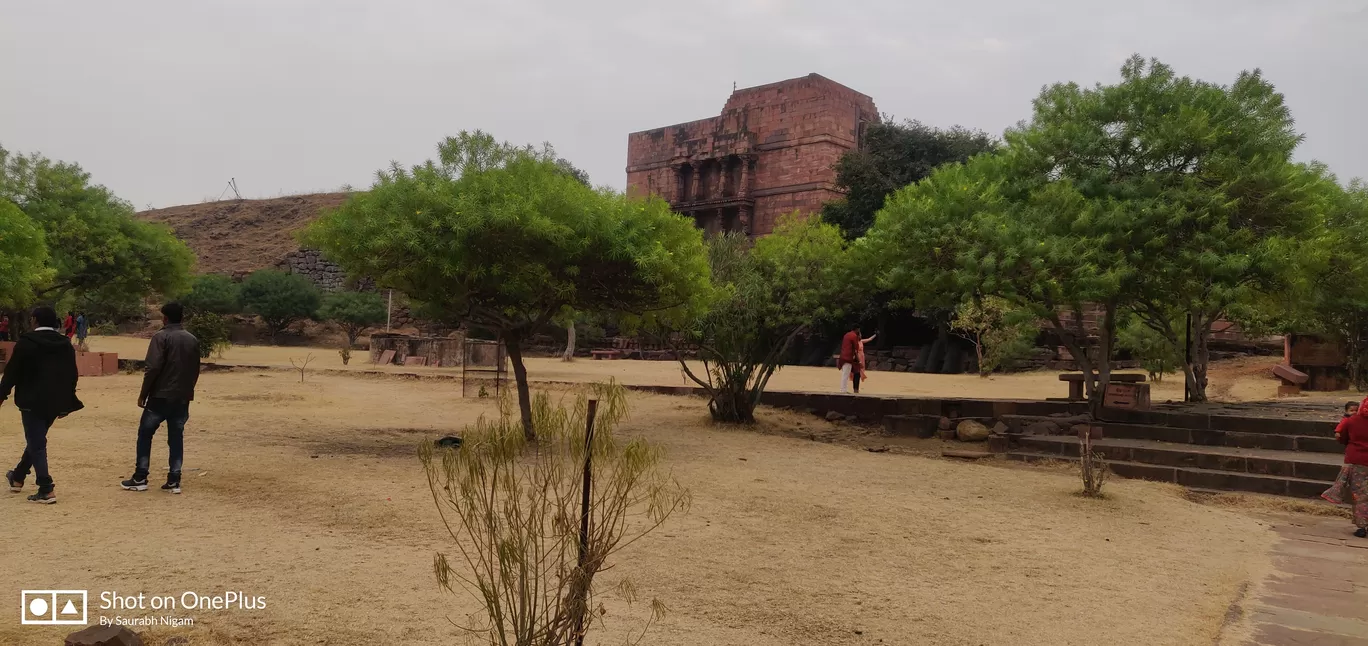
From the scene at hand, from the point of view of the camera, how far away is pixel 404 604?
157 inches

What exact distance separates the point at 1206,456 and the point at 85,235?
23.2 m

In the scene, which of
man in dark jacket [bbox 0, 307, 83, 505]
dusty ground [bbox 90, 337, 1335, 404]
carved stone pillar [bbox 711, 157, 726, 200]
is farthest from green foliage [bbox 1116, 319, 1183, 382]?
carved stone pillar [bbox 711, 157, 726, 200]

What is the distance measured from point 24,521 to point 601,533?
4.58m

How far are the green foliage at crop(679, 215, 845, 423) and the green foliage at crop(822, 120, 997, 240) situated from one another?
1937 cm

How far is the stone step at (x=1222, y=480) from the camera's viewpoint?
8234 millimetres

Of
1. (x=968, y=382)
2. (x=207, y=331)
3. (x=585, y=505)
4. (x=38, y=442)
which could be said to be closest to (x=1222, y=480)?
(x=585, y=505)

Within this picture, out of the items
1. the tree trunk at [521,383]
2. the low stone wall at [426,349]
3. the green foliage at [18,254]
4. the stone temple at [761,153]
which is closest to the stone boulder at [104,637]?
the tree trunk at [521,383]

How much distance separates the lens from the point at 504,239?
29.0 ft

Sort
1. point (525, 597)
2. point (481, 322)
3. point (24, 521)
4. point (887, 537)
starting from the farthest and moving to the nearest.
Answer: point (481, 322)
point (887, 537)
point (24, 521)
point (525, 597)

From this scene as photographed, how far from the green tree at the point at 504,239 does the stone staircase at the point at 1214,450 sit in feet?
16.9

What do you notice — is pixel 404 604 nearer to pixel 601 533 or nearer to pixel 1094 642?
pixel 601 533

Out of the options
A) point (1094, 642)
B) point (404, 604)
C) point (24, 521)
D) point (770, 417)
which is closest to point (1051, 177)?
point (770, 417)

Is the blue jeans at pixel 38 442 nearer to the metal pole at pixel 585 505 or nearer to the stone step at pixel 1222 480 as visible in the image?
the metal pole at pixel 585 505

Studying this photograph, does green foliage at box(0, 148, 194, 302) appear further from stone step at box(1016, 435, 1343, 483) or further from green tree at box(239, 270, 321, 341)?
stone step at box(1016, 435, 1343, 483)
